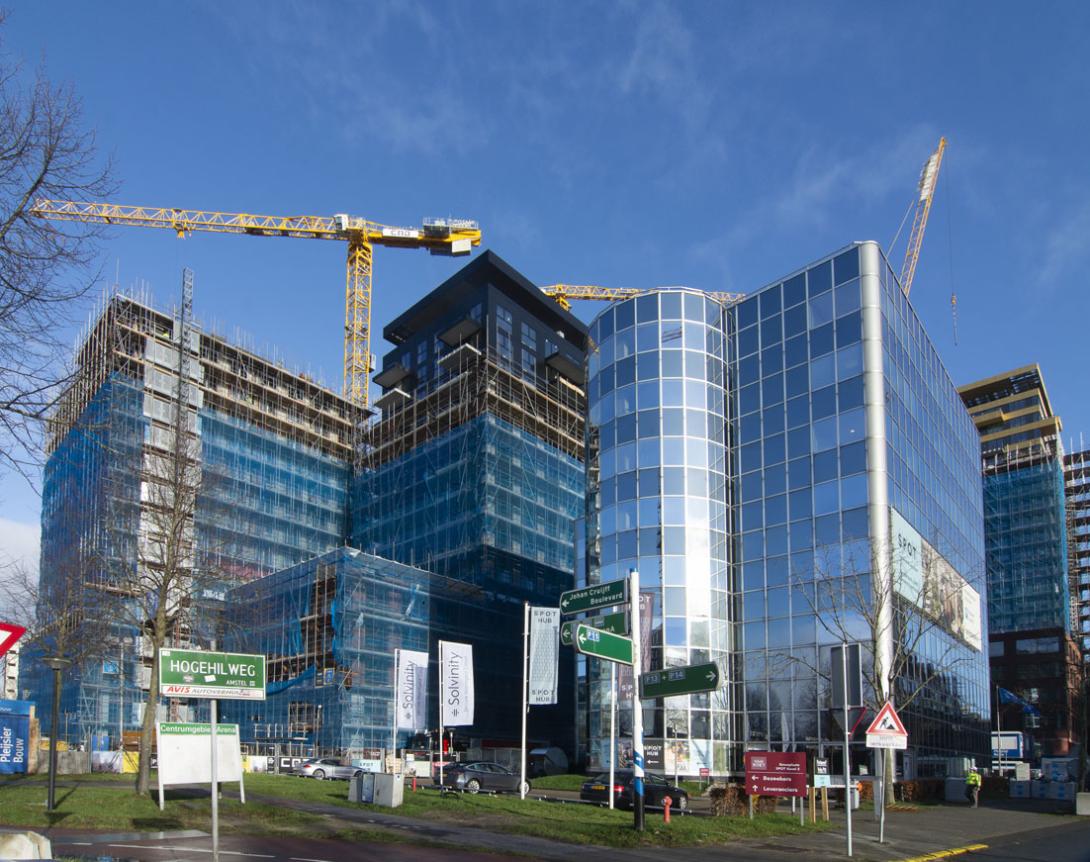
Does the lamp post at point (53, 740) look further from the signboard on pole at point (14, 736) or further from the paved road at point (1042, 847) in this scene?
the paved road at point (1042, 847)

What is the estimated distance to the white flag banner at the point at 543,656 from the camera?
3897 cm

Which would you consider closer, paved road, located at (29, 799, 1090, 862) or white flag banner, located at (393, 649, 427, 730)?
paved road, located at (29, 799, 1090, 862)

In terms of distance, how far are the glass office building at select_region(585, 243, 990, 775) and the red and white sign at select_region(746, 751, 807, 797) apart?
64.8ft

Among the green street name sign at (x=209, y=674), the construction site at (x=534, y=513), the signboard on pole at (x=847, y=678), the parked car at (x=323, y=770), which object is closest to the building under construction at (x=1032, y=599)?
the construction site at (x=534, y=513)

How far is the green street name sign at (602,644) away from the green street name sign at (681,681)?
733 mm

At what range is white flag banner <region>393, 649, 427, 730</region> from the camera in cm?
3656

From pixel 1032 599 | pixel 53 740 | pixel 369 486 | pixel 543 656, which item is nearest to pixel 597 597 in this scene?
pixel 53 740

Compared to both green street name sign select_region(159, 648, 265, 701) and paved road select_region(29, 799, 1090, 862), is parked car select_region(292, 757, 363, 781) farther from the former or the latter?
green street name sign select_region(159, 648, 265, 701)

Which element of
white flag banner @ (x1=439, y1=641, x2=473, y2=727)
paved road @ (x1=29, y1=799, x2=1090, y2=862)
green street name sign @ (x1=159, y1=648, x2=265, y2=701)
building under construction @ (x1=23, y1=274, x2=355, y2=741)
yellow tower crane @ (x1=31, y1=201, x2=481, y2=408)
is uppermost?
yellow tower crane @ (x1=31, y1=201, x2=481, y2=408)

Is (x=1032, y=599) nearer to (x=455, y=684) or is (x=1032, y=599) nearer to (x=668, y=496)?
(x=668, y=496)

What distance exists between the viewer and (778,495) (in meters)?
51.9

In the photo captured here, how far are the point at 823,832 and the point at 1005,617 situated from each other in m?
111

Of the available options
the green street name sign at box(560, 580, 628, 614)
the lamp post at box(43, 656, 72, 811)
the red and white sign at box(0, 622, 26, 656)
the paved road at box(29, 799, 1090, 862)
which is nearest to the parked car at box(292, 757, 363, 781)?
the paved road at box(29, 799, 1090, 862)

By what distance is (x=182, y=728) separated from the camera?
68.9 ft
